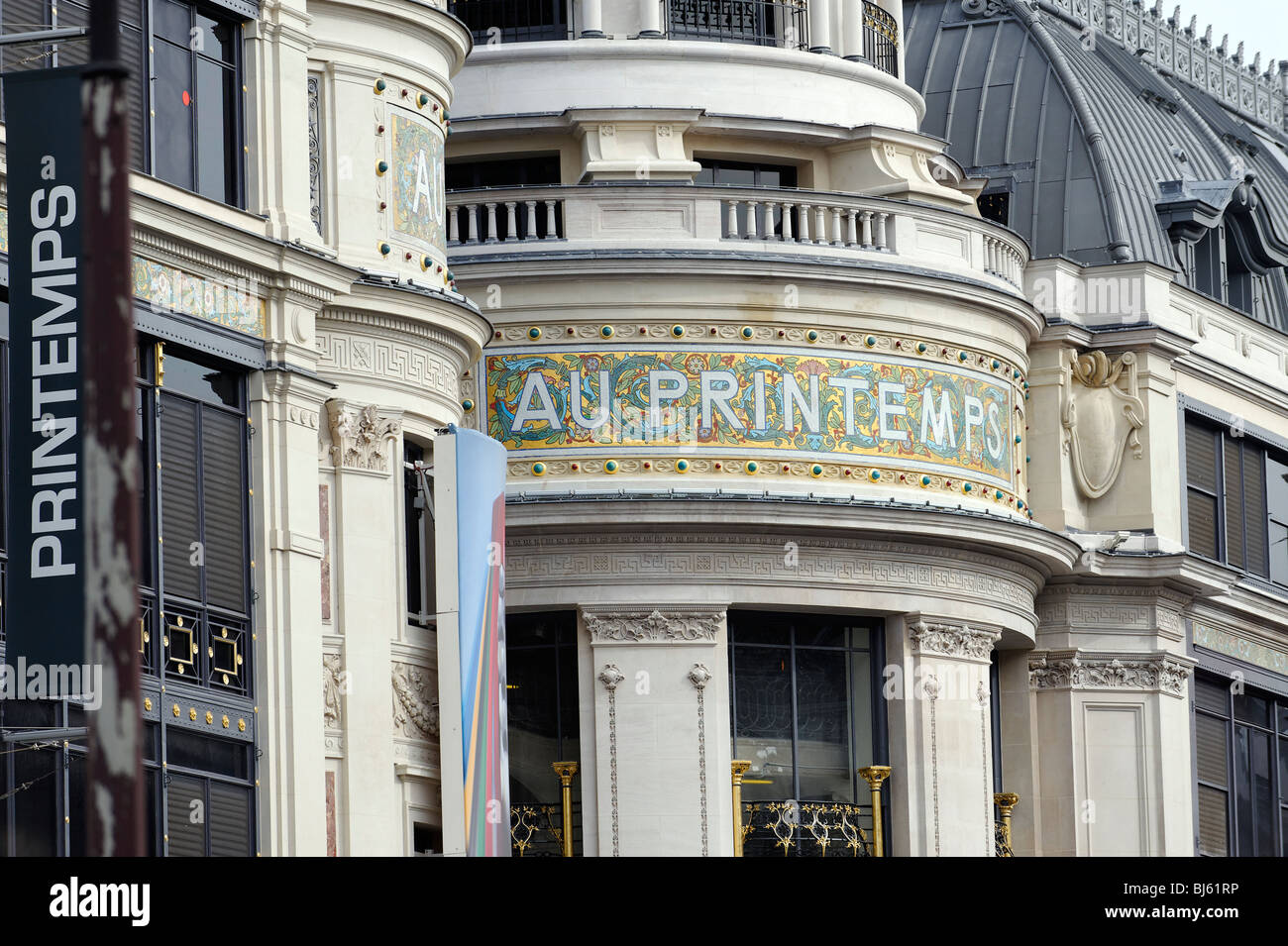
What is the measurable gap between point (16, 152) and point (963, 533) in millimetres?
18029

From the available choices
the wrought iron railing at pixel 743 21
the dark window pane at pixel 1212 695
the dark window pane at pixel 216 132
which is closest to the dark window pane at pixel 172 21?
the dark window pane at pixel 216 132

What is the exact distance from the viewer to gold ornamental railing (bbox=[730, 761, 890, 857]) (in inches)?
1710

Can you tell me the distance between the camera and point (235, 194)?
34.7m

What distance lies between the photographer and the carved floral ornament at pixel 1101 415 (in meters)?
49.6

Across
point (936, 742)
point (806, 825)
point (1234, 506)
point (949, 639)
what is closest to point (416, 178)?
point (806, 825)

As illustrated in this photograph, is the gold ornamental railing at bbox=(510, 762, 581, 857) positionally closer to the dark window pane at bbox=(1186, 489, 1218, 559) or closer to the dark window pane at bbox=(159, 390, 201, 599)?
the dark window pane at bbox=(159, 390, 201, 599)

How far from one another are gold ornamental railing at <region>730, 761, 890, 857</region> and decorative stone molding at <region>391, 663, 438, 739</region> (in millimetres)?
6697

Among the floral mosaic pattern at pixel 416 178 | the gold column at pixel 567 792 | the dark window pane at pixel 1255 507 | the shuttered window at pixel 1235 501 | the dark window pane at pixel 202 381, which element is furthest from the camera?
the dark window pane at pixel 1255 507

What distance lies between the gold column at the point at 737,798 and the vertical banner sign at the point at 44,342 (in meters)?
15.3

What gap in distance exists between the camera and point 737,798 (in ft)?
142

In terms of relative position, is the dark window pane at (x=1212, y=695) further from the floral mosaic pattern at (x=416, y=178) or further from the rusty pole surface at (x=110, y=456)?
the rusty pole surface at (x=110, y=456)

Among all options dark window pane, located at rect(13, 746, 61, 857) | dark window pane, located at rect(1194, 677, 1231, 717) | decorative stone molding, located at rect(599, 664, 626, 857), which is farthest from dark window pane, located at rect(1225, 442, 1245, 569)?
dark window pane, located at rect(13, 746, 61, 857)

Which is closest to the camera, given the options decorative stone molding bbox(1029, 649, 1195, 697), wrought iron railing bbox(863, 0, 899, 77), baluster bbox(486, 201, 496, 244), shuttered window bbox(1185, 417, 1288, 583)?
baluster bbox(486, 201, 496, 244)

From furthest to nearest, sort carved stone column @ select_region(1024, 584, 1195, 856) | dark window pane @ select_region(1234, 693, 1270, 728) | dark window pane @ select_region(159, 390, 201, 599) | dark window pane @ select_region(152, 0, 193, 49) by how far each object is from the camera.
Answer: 1. dark window pane @ select_region(1234, 693, 1270, 728)
2. carved stone column @ select_region(1024, 584, 1195, 856)
3. dark window pane @ select_region(152, 0, 193, 49)
4. dark window pane @ select_region(159, 390, 201, 599)
